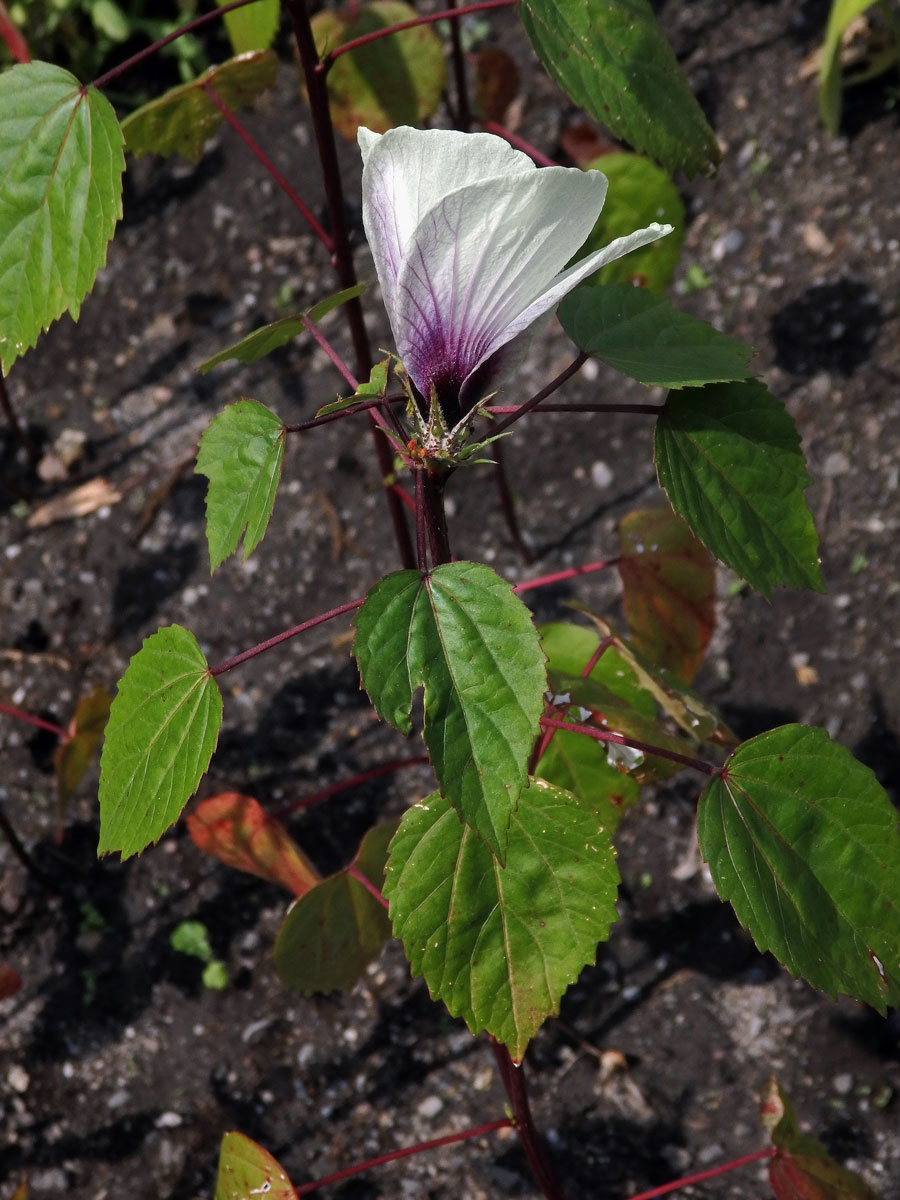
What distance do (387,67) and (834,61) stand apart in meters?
0.77

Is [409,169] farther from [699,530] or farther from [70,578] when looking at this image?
[70,578]

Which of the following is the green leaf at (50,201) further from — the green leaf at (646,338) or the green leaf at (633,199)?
the green leaf at (633,199)

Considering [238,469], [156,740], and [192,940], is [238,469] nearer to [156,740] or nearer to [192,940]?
[156,740]

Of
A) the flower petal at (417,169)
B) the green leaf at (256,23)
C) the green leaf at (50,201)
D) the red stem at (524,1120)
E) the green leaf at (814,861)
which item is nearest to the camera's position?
the flower petal at (417,169)

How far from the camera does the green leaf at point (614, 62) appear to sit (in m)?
0.94

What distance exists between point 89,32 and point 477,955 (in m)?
2.40

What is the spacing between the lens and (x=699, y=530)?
0.88 meters

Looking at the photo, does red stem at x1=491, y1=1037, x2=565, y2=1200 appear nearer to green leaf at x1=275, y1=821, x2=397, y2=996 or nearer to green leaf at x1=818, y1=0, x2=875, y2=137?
green leaf at x1=275, y1=821, x2=397, y2=996

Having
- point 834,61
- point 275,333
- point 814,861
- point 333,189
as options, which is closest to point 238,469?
point 275,333

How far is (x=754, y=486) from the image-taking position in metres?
0.90

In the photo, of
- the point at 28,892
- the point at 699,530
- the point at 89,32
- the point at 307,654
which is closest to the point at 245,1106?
the point at 28,892

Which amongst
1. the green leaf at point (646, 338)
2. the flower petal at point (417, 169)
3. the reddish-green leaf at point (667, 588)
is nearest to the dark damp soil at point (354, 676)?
the reddish-green leaf at point (667, 588)

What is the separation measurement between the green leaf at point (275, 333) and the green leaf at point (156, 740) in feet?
0.80

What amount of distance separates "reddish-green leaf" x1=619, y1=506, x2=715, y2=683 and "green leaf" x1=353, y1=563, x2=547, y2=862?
1.82 feet
